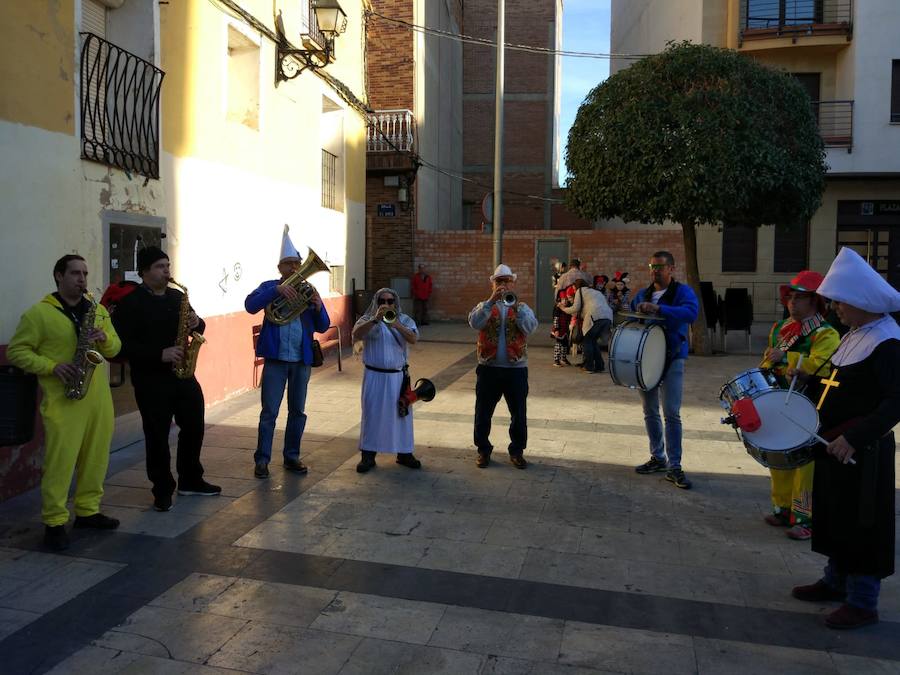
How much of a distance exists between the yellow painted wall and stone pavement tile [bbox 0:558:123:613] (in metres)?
3.17

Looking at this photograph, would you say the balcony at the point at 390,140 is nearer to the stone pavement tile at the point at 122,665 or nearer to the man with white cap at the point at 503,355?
the man with white cap at the point at 503,355

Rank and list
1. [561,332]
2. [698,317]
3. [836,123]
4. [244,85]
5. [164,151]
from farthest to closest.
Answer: [836,123] < [698,317] < [561,332] < [244,85] < [164,151]

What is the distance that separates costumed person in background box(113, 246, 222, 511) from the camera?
5352 mm

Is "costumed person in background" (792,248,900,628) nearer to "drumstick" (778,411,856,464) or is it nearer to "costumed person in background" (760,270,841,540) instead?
"drumstick" (778,411,856,464)

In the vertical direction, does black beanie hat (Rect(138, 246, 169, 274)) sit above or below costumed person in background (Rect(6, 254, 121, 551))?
above

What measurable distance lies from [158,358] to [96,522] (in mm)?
1105

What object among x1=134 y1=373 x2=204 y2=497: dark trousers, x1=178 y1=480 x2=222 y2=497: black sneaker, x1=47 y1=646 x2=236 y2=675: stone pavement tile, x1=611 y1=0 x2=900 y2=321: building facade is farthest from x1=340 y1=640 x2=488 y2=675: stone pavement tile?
x1=611 y1=0 x2=900 y2=321: building facade

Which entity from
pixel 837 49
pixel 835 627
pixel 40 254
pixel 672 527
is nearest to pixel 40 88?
pixel 40 254

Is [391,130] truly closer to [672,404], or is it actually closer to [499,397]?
[499,397]

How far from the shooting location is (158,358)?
17.6 feet

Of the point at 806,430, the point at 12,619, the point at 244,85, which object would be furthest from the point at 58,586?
the point at 244,85

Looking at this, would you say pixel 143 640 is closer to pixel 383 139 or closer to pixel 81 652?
pixel 81 652

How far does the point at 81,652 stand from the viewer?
3570 millimetres

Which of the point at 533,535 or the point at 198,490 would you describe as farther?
the point at 198,490
